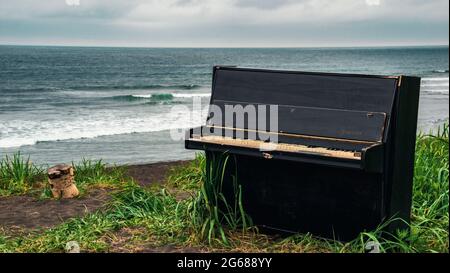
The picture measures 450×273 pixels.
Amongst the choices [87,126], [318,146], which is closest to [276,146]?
[318,146]

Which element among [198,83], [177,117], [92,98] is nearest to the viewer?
[177,117]

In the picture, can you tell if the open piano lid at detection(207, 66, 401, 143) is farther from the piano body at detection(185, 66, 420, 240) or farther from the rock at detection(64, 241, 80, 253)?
the rock at detection(64, 241, 80, 253)

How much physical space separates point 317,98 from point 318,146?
0.52 meters

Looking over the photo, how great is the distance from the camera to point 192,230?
20.8 ft

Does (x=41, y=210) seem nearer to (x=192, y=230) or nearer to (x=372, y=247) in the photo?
(x=192, y=230)

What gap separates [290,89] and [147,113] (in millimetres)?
22315

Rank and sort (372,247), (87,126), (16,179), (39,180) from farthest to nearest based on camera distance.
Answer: (87,126)
(39,180)
(16,179)
(372,247)

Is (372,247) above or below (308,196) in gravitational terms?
below

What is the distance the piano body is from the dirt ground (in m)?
2.25

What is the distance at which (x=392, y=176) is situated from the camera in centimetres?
549

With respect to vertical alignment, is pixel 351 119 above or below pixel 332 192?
above

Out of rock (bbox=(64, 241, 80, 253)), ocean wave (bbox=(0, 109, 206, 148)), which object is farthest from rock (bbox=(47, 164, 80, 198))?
ocean wave (bbox=(0, 109, 206, 148))

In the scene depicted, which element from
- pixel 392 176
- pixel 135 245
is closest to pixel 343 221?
pixel 392 176
